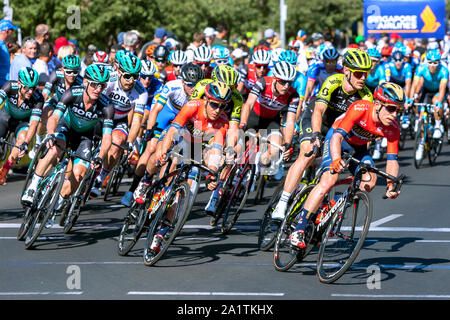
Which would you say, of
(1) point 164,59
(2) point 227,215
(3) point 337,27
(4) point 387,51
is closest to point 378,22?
(4) point 387,51

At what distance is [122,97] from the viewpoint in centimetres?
1265

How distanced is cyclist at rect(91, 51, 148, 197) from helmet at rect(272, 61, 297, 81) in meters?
1.84

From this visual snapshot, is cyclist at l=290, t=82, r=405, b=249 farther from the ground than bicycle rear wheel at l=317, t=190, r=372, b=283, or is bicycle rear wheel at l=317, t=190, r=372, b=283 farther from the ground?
cyclist at l=290, t=82, r=405, b=249

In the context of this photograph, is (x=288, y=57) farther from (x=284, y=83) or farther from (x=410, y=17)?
(x=410, y=17)

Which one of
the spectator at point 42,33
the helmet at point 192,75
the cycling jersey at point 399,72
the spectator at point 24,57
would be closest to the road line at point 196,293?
the helmet at point 192,75

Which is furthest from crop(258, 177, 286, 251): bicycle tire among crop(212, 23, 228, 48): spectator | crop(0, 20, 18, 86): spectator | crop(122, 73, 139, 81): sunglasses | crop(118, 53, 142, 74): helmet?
crop(212, 23, 228, 48): spectator

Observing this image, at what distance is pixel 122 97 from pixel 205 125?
8.00 ft

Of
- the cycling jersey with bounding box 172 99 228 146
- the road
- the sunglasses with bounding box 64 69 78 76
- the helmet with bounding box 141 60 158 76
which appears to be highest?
the sunglasses with bounding box 64 69 78 76

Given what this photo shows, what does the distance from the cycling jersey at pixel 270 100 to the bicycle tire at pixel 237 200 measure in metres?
1.31

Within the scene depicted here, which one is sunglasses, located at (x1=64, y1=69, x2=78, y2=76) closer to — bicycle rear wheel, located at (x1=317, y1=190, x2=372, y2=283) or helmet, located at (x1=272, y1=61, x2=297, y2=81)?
helmet, located at (x1=272, y1=61, x2=297, y2=81)

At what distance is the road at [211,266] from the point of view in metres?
7.99

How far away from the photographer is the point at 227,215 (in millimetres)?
11055

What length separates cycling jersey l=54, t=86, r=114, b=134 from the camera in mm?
10891

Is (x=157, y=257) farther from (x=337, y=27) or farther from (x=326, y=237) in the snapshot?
(x=337, y=27)
